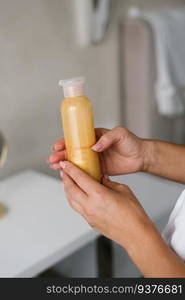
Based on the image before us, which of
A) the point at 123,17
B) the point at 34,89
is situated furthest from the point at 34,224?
the point at 123,17

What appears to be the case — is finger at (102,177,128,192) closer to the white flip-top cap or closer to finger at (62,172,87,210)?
finger at (62,172,87,210)

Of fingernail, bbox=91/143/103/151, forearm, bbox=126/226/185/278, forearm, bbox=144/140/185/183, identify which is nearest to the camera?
forearm, bbox=126/226/185/278

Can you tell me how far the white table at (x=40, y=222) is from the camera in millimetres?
683

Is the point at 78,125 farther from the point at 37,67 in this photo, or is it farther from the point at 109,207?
the point at 37,67

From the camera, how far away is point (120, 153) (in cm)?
68

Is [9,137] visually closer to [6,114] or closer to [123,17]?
[6,114]

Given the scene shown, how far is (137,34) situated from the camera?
4.23ft

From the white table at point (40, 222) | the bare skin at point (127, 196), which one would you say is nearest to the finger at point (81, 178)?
the bare skin at point (127, 196)

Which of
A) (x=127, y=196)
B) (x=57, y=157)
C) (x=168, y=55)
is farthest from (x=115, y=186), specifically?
(x=168, y=55)

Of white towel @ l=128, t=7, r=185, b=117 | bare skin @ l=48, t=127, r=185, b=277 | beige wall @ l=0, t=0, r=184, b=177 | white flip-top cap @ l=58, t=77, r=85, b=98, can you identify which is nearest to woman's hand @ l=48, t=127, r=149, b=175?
bare skin @ l=48, t=127, r=185, b=277

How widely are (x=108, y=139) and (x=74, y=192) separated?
0.13 meters

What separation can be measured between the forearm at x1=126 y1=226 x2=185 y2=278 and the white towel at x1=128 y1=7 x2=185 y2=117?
95cm

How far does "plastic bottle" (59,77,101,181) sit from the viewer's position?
53cm

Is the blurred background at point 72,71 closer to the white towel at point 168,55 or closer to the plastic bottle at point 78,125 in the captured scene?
the white towel at point 168,55
